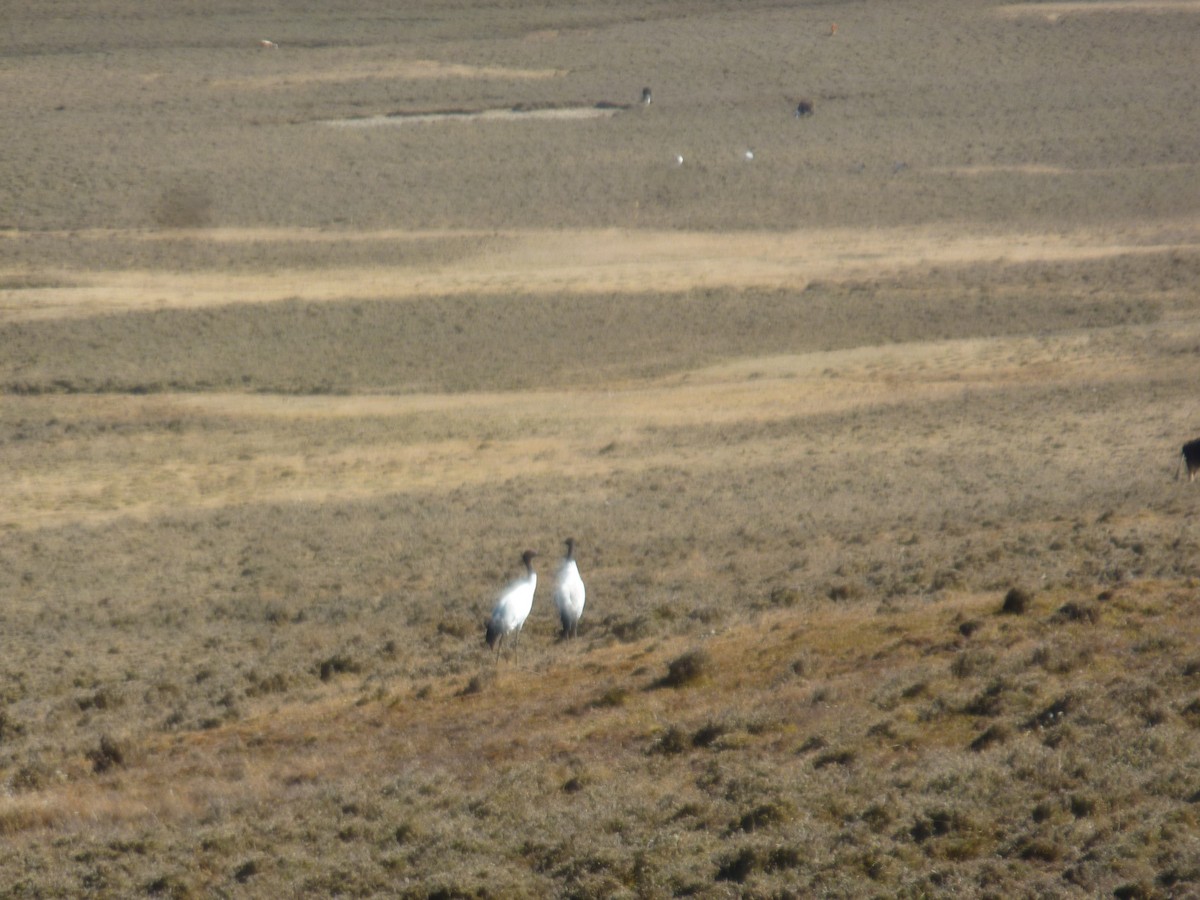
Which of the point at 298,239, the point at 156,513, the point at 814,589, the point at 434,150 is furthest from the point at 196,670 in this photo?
the point at 434,150

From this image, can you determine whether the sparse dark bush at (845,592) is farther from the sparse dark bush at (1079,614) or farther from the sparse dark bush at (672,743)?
the sparse dark bush at (672,743)

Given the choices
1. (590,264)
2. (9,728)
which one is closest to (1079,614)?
(9,728)

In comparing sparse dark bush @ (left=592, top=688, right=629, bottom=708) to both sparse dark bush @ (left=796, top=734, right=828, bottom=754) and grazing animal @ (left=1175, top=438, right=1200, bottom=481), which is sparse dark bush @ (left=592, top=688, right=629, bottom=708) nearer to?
sparse dark bush @ (left=796, top=734, right=828, bottom=754)

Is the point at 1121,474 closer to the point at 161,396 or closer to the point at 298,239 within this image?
the point at 161,396

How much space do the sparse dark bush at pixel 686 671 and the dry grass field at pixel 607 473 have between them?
5cm

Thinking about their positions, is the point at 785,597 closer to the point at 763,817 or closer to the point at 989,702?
the point at 989,702

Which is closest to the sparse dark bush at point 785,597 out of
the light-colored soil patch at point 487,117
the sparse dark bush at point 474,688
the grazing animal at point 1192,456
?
the sparse dark bush at point 474,688

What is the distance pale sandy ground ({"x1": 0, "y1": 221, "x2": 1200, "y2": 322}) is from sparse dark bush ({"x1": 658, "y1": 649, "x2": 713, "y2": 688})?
79.0 feet

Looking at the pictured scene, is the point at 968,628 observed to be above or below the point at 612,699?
above

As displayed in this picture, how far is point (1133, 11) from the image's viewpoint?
2756 inches

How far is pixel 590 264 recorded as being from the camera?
124 ft

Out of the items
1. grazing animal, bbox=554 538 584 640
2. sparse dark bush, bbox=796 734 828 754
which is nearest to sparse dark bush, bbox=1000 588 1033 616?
sparse dark bush, bbox=796 734 828 754

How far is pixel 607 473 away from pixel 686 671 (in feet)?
39.1

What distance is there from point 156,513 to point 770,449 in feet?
32.0
